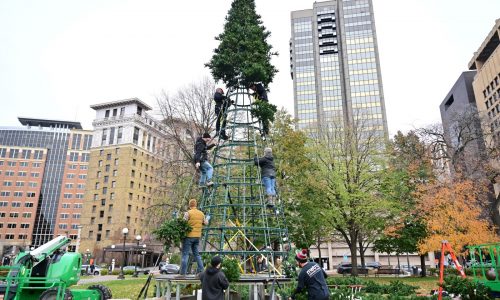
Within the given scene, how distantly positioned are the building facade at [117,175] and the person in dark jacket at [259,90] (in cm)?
5688

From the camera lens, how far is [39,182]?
102 meters

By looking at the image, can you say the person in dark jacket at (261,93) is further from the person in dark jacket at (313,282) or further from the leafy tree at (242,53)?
the person in dark jacket at (313,282)

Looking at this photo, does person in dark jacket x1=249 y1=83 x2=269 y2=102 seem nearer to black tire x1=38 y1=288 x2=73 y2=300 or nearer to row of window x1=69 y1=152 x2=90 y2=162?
black tire x1=38 y1=288 x2=73 y2=300

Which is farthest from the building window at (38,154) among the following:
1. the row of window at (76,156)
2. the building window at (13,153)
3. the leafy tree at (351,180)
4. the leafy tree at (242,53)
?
the leafy tree at (242,53)

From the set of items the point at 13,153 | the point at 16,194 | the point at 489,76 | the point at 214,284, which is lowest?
the point at 214,284

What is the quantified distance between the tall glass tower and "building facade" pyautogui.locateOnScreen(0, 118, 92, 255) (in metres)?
68.8

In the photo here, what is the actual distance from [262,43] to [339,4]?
10068cm

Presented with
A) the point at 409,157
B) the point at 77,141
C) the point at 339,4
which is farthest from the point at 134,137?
the point at 339,4

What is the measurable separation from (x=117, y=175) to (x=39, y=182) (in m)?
47.0

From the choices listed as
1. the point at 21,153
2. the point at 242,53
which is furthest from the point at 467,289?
the point at 21,153

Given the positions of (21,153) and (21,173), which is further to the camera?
(21,153)

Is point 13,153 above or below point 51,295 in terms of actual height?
above

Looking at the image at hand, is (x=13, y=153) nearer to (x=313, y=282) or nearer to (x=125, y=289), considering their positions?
(x=125, y=289)

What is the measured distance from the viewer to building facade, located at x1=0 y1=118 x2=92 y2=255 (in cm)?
9660
